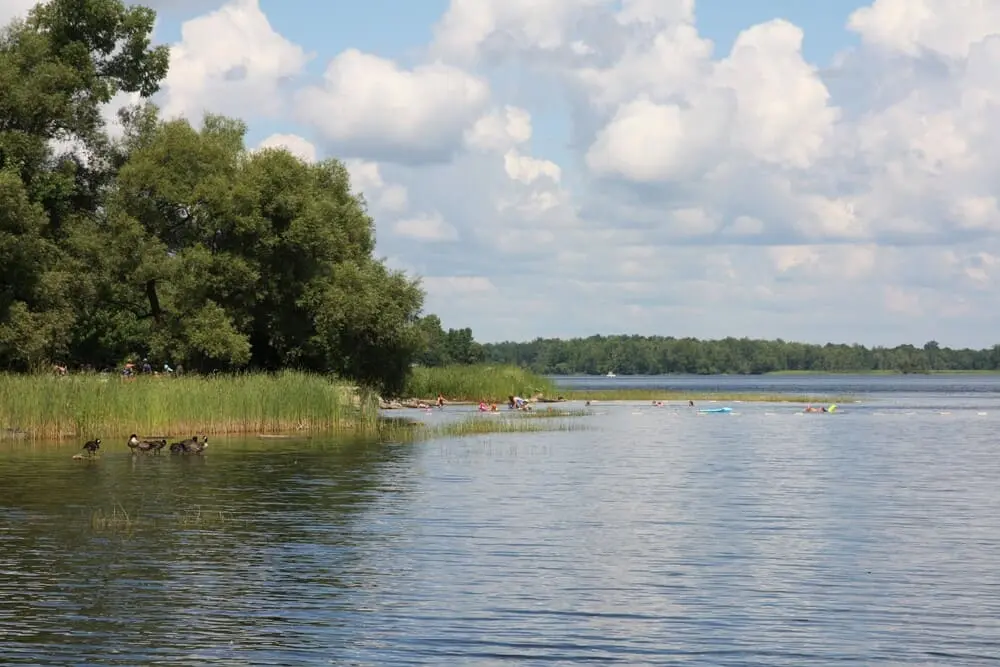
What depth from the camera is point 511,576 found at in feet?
75.4

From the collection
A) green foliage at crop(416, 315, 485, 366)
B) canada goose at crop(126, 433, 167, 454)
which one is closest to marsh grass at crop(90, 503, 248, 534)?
canada goose at crop(126, 433, 167, 454)

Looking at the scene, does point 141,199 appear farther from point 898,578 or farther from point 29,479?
point 898,578

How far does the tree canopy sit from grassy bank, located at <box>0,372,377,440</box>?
8.93 meters

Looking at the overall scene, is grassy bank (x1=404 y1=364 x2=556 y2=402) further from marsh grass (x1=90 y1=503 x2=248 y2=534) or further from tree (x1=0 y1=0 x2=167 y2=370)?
marsh grass (x1=90 y1=503 x2=248 y2=534)

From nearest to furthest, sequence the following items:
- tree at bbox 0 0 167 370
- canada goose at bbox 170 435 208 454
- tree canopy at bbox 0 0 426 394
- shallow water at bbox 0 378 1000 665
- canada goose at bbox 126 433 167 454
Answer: shallow water at bbox 0 378 1000 665
canada goose at bbox 126 433 167 454
canada goose at bbox 170 435 208 454
tree at bbox 0 0 167 370
tree canopy at bbox 0 0 426 394

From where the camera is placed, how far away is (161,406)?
51.9 meters

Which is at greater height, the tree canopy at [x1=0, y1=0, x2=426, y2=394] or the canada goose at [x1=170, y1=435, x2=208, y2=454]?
the tree canopy at [x1=0, y1=0, x2=426, y2=394]

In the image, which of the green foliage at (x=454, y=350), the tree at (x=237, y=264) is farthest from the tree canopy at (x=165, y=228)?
the green foliage at (x=454, y=350)

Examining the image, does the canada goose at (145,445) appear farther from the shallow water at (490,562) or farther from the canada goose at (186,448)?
the shallow water at (490,562)

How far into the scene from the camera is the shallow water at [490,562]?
17906 mm

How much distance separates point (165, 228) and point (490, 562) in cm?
4964

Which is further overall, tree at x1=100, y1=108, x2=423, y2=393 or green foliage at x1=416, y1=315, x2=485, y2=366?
Answer: green foliage at x1=416, y1=315, x2=485, y2=366

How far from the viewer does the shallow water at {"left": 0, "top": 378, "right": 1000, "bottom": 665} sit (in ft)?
58.7

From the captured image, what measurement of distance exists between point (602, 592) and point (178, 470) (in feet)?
72.7
